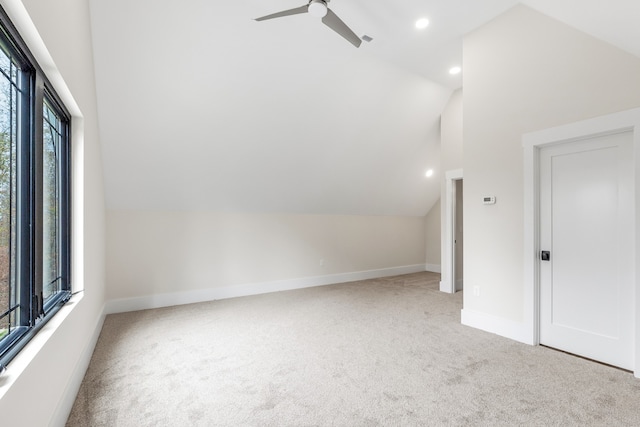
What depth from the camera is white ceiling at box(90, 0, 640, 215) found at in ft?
10.1

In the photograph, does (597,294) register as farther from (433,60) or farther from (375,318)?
(433,60)

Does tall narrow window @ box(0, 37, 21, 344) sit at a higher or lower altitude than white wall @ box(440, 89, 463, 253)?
lower

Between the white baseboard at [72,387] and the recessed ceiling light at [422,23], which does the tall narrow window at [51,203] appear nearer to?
the white baseboard at [72,387]

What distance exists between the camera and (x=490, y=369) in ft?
8.66

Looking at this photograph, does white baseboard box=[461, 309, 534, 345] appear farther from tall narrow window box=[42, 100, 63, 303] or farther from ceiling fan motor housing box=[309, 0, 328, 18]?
tall narrow window box=[42, 100, 63, 303]

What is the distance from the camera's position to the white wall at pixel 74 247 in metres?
1.36

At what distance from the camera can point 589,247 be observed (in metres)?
2.90

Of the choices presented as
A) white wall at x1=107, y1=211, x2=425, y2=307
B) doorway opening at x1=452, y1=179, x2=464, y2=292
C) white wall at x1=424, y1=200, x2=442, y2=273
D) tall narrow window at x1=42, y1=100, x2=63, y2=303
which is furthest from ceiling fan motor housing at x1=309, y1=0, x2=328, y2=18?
white wall at x1=424, y1=200, x2=442, y2=273

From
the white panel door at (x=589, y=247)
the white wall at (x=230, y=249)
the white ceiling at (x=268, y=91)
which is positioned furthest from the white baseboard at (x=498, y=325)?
the white wall at (x=230, y=249)

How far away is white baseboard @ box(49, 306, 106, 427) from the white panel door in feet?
13.2

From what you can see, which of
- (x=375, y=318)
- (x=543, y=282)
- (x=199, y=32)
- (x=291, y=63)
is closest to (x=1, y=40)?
(x=199, y=32)

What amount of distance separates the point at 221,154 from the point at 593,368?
462cm

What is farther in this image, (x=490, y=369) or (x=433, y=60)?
(x=433, y=60)

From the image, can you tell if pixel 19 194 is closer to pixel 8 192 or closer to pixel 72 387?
pixel 8 192
